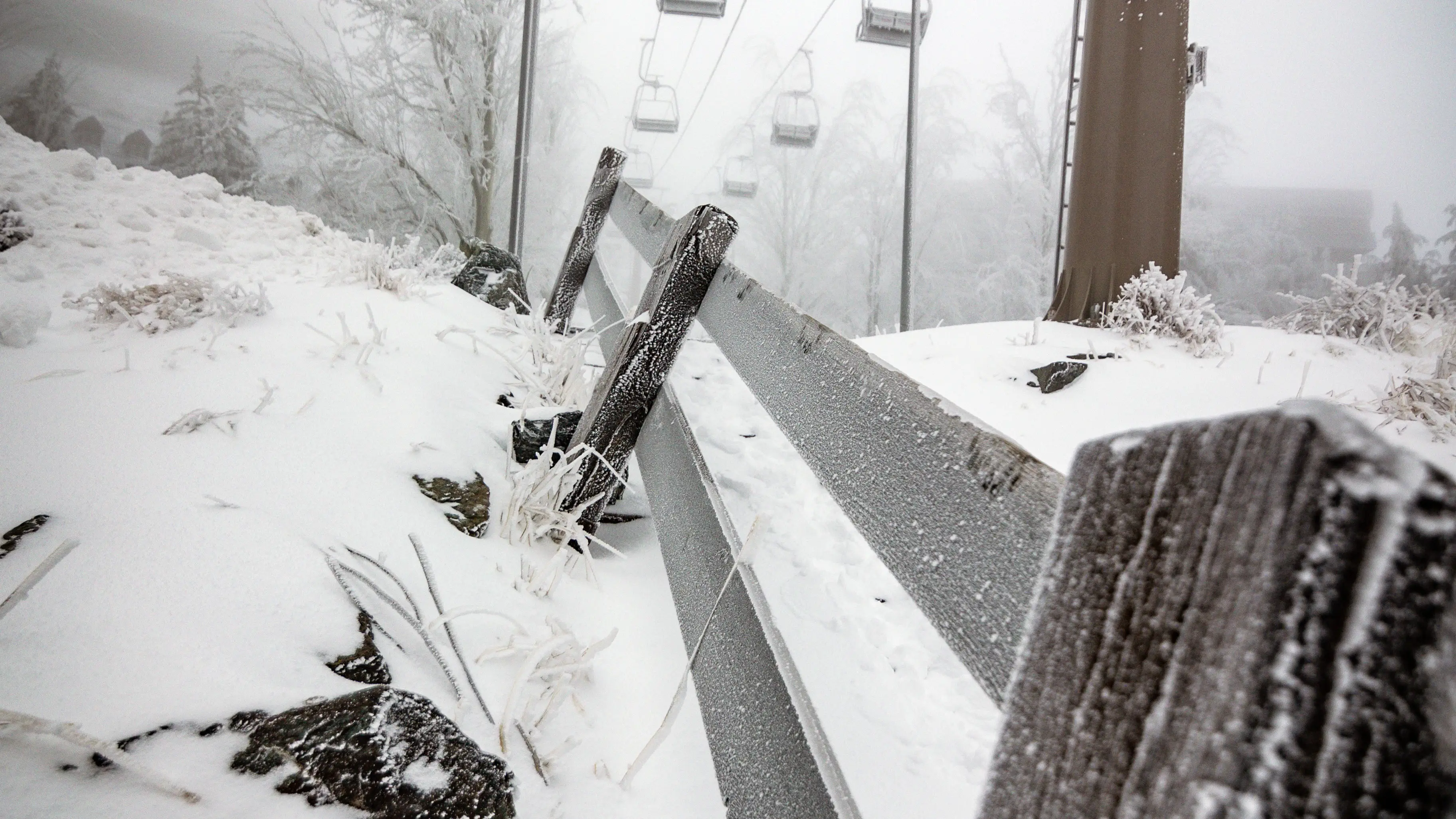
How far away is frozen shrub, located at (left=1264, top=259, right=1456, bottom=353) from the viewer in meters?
4.26

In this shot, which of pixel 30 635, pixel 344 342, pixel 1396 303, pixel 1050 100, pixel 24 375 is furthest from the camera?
pixel 1050 100

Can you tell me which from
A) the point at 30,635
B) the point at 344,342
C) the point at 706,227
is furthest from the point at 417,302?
the point at 30,635

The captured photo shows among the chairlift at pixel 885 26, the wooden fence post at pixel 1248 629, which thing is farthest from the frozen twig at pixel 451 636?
the chairlift at pixel 885 26

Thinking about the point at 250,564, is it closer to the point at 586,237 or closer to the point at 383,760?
the point at 383,760

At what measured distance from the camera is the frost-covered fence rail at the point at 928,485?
18.5 inches

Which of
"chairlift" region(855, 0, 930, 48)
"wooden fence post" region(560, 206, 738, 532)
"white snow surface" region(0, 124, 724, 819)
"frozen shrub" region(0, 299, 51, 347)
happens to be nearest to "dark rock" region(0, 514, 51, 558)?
"white snow surface" region(0, 124, 724, 819)

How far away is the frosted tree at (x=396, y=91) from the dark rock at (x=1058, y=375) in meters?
11.0

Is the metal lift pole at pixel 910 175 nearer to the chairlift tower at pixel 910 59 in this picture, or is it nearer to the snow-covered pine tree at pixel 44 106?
the chairlift tower at pixel 910 59

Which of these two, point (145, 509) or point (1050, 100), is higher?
point (1050, 100)

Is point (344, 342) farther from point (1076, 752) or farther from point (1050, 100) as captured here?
point (1050, 100)

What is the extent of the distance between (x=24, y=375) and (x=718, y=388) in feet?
8.08

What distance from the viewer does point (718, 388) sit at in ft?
11.0

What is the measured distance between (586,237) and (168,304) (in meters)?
1.74

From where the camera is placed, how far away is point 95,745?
25.6 inches
